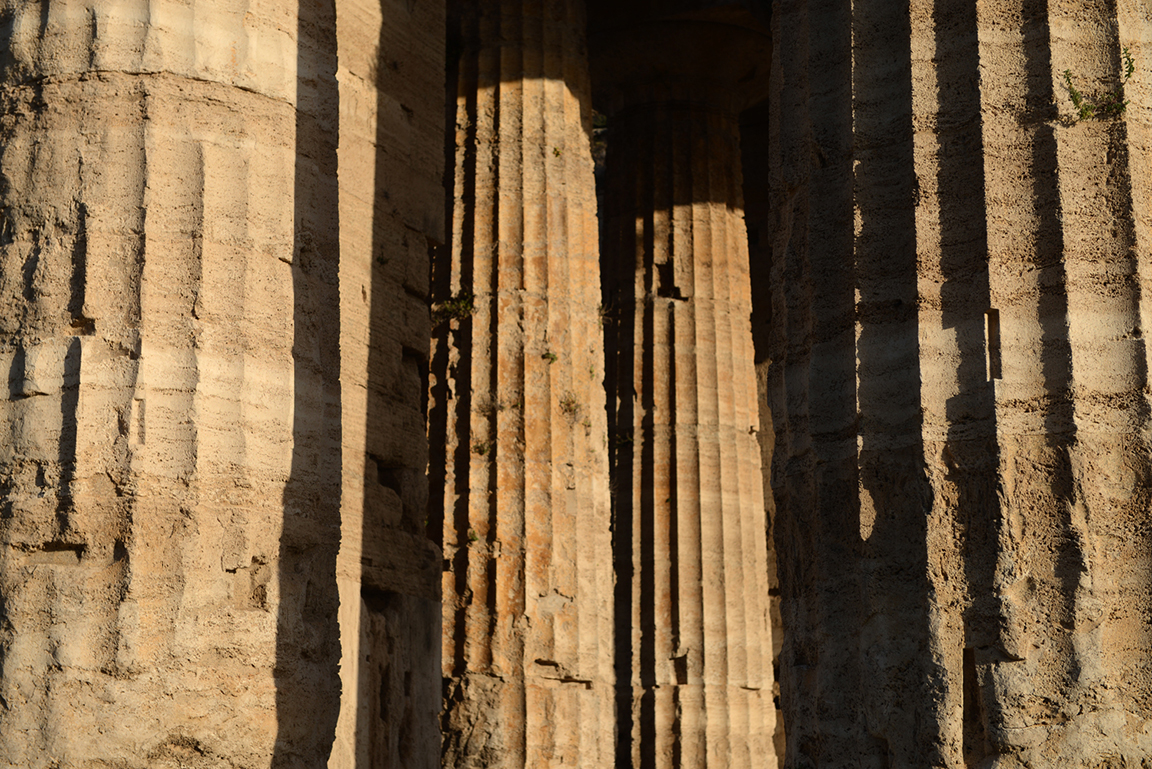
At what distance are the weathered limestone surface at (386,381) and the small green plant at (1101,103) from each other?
16.9ft

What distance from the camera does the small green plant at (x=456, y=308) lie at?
539 inches

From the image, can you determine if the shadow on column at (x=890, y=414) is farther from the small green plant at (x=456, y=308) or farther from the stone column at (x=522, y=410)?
the small green plant at (x=456, y=308)

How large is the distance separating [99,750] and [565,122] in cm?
961

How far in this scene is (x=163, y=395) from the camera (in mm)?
6281

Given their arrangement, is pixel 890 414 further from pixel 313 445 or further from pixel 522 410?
pixel 522 410

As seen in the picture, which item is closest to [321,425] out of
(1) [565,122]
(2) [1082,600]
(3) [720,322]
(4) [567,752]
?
(2) [1082,600]

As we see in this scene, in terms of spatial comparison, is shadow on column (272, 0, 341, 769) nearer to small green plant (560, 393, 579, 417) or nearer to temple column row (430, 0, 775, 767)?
temple column row (430, 0, 775, 767)

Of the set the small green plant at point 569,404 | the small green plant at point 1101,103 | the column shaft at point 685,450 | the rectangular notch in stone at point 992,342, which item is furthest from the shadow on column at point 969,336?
the column shaft at point 685,450

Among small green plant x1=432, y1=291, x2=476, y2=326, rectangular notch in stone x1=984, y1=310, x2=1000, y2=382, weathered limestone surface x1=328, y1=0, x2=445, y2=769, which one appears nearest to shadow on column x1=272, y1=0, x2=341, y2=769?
weathered limestone surface x1=328, y1=0, x2=445, y2=769

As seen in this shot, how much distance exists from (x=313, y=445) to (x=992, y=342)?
119 inches

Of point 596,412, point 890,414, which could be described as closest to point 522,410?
point 596,412

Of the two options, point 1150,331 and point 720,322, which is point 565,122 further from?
point 1150,331

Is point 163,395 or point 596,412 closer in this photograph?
point 163,395

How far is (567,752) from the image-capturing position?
41.9 ft
